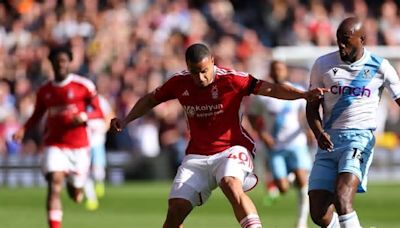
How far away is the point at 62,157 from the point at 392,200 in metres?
8.32

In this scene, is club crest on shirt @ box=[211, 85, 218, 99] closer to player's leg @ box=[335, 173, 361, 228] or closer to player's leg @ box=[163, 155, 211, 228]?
player's leg @ box=[163, 155, 211, 228]

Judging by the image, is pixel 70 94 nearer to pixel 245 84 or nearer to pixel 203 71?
pixel 245 84

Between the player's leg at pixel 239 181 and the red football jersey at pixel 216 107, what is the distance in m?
0.15

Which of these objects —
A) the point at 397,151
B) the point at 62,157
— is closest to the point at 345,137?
the point at 62,157

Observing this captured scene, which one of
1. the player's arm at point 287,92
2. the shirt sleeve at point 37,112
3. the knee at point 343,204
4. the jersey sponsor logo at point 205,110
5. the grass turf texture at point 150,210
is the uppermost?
the player's arm at point 287,92

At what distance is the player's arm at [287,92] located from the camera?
12.7 metres

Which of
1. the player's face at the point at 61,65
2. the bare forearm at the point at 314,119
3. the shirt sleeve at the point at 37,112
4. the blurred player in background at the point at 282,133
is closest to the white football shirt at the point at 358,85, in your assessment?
the bare forearm at the point at 314,119

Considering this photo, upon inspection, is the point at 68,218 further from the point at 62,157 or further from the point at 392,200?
the point at 392,200

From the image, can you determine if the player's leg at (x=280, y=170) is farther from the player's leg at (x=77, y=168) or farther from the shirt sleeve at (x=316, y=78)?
the shirt sleeve at (x=316, y=78)

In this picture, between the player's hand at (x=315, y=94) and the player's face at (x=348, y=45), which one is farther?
the player's face at (x=348, y=45)

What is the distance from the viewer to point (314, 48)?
31.3 metres

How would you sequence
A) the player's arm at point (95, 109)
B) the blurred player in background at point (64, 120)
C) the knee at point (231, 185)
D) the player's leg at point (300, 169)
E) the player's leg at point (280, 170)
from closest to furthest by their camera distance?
1. the knee at point (231, 185)
2. the blurred player in background at point (64, 120)
3. the player's arm at point (95, 109)
4. the player's leg at point (300, 169)
5. the player's leg at point (280, 170)

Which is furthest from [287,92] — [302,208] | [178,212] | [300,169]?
[300,169]

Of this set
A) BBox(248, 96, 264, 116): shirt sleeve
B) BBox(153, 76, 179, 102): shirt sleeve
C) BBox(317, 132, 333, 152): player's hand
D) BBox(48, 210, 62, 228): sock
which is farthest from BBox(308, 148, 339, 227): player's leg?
BBox(248, 96, 264, 116): shirt sleeve
